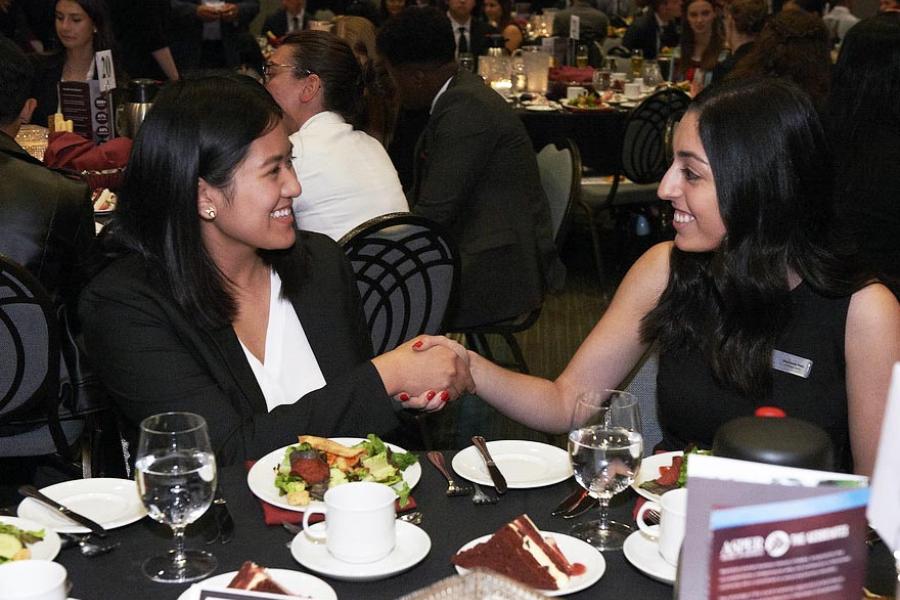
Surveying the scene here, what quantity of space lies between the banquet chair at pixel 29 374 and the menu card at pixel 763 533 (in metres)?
1.90

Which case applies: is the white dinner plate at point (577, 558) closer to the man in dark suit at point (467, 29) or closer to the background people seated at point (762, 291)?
the background people seated at point (762, 291)

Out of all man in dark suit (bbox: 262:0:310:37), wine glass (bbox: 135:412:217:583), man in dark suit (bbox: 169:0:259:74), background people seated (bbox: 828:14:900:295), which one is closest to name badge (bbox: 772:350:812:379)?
wine glass (bbox: 135:412:217:583)

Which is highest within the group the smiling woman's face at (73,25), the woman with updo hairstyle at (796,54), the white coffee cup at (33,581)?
the smiling woman's face at (73,25)

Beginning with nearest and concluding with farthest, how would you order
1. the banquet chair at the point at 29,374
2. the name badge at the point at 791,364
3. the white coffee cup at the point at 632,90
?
the name badge at the point at 791,364 < the banquet chair at the point at 29,374 < the white coffee cup at the point at 632,90

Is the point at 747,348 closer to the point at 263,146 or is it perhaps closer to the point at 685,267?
the point at 685,267

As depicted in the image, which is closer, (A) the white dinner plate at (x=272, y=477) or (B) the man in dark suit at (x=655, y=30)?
(A) the white dinner plate at (x=272, y=477)

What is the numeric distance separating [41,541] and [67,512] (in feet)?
0.23

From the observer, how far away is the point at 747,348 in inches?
81.7

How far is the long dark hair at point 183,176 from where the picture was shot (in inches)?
81.9

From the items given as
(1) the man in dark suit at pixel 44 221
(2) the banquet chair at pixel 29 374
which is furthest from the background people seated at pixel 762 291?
(1) the man in dark suit at pixel 44 221

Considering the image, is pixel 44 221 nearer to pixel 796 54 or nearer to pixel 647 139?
pixel 796 54

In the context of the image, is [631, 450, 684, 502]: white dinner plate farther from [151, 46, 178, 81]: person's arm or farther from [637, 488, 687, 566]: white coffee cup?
[151, 46, 178, 81]: person's arm

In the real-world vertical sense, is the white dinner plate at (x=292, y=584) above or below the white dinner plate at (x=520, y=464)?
above

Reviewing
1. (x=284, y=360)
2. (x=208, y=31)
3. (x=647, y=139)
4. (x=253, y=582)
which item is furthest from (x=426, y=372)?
(x=208, y=31)
